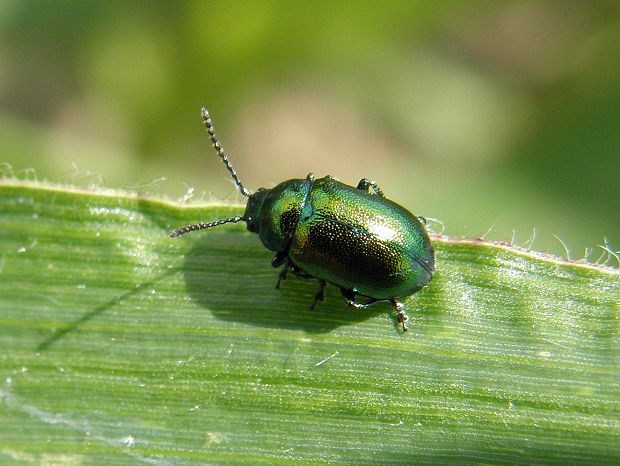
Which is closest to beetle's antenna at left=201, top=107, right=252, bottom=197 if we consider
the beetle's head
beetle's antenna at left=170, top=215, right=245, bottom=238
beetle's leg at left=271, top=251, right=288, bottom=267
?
the beetle's head

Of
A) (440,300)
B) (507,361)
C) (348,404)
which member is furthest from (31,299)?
(507,361)

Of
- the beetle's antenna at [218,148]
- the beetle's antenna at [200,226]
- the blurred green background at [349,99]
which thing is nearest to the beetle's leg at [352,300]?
the beetle's antenna at [200,226]

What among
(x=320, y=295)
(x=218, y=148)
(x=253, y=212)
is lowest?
(x=320, y=295)

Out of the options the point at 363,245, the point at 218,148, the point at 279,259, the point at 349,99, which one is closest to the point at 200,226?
the point at 279,259

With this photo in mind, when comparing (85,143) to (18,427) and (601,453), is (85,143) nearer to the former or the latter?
(18,427)

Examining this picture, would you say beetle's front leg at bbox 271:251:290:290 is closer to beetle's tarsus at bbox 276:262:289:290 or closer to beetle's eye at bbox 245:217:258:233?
beetle's tarsus at bbox 276:262:289:290

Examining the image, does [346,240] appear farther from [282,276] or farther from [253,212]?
[253,212]
